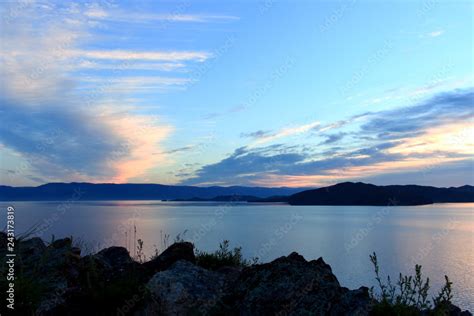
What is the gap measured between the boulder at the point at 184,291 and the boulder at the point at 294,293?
0.48 m

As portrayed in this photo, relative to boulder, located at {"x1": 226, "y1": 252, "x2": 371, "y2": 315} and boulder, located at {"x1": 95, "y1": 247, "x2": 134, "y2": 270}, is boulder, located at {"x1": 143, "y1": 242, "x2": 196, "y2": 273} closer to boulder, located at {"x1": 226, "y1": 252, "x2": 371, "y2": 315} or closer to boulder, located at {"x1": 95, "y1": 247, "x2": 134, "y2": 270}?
boulder, located at {"x1": 95, "y1": 247, "x2": 134, "y2": 270}

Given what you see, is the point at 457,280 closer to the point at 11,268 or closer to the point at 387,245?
the point at 387,245

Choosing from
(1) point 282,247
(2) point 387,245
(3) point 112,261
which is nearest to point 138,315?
(3) point 112,261

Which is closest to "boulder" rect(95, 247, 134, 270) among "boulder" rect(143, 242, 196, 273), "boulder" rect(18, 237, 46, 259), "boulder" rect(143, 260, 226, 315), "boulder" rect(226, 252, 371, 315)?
"boulder" rect(18, 237, 46, 259)

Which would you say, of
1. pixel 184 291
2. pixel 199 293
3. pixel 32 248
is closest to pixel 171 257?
pixel 199 293

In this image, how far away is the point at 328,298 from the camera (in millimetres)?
7527

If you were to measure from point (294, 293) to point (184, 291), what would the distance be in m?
2.14

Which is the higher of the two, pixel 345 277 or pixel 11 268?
pixel 11 268

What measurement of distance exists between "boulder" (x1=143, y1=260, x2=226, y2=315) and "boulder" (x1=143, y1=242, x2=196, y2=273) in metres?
1.60

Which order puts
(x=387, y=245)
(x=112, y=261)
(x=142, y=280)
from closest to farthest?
(x=142, y=280) < (x=112, y=261) < (x=387, y=245)

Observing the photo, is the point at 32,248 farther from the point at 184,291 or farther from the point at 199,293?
the point at 199,293

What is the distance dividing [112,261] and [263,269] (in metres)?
5.96

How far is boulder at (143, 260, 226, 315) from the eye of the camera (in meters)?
7.96

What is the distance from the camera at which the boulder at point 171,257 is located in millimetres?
10695
